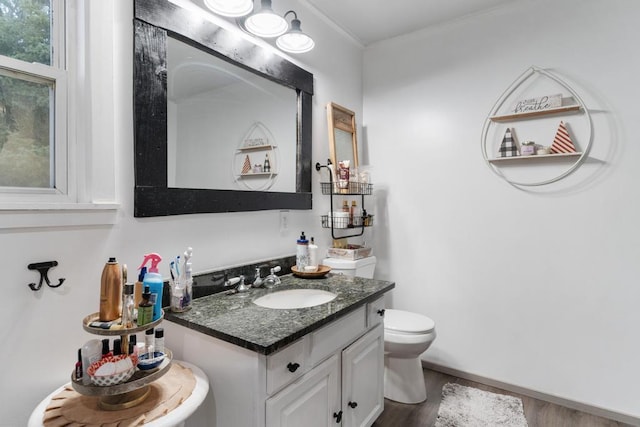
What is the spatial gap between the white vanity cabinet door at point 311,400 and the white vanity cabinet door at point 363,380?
2.8 inches

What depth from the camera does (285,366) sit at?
114 centimetres

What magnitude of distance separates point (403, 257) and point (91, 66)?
226cm

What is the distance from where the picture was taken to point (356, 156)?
8.80ft

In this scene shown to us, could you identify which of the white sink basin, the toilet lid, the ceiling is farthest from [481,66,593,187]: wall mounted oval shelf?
the white sink basin

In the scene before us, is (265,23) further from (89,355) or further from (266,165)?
(89,355)

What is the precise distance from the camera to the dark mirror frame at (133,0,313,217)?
1.31 metres

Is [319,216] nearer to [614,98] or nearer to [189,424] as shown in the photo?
[189,424]

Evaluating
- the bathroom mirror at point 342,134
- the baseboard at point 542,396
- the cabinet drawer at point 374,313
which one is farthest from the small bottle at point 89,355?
the baseboard at point 542,396

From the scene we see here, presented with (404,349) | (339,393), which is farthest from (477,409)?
(339,393)

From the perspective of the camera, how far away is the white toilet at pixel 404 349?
200 centimetres

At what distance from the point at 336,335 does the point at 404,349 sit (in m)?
0.80

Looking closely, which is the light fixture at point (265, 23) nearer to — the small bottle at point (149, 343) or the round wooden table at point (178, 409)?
the small bottle at point (149, 343)

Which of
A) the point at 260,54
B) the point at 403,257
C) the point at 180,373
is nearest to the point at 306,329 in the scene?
the point at 180,373

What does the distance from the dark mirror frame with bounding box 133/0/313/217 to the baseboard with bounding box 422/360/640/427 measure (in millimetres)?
1858
